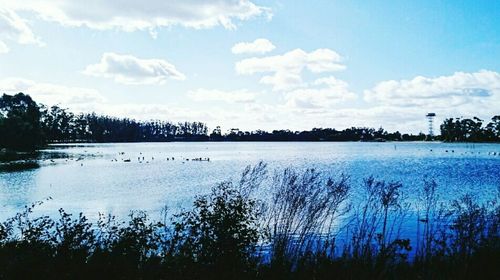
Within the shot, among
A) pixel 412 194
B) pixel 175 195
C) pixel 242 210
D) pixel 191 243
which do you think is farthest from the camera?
pixel 175 195

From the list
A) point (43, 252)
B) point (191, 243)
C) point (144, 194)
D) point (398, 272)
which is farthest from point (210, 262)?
point (144, 194)

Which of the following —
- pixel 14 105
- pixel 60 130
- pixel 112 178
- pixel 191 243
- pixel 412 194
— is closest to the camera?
pixel 191 243

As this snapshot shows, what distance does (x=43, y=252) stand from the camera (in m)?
10.3

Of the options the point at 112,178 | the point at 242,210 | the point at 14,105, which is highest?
the point at 14,105

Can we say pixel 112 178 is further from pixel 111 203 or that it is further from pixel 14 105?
pixel 14 105

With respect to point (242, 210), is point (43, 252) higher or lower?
lower

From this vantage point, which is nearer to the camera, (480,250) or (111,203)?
(480,250)

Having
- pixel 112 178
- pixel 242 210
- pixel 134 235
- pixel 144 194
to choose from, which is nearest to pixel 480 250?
pixel 242 210

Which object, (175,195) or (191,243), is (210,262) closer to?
(191,243)

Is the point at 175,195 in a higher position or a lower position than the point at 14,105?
lower

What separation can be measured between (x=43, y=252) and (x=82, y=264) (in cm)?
127

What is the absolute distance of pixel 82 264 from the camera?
9.86 m

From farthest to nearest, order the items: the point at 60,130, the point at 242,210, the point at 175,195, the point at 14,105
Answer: the point at 60,130 < the point at 14,105 < the point at 175,195 < the point at 242,210

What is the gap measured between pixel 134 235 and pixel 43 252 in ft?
7.38
